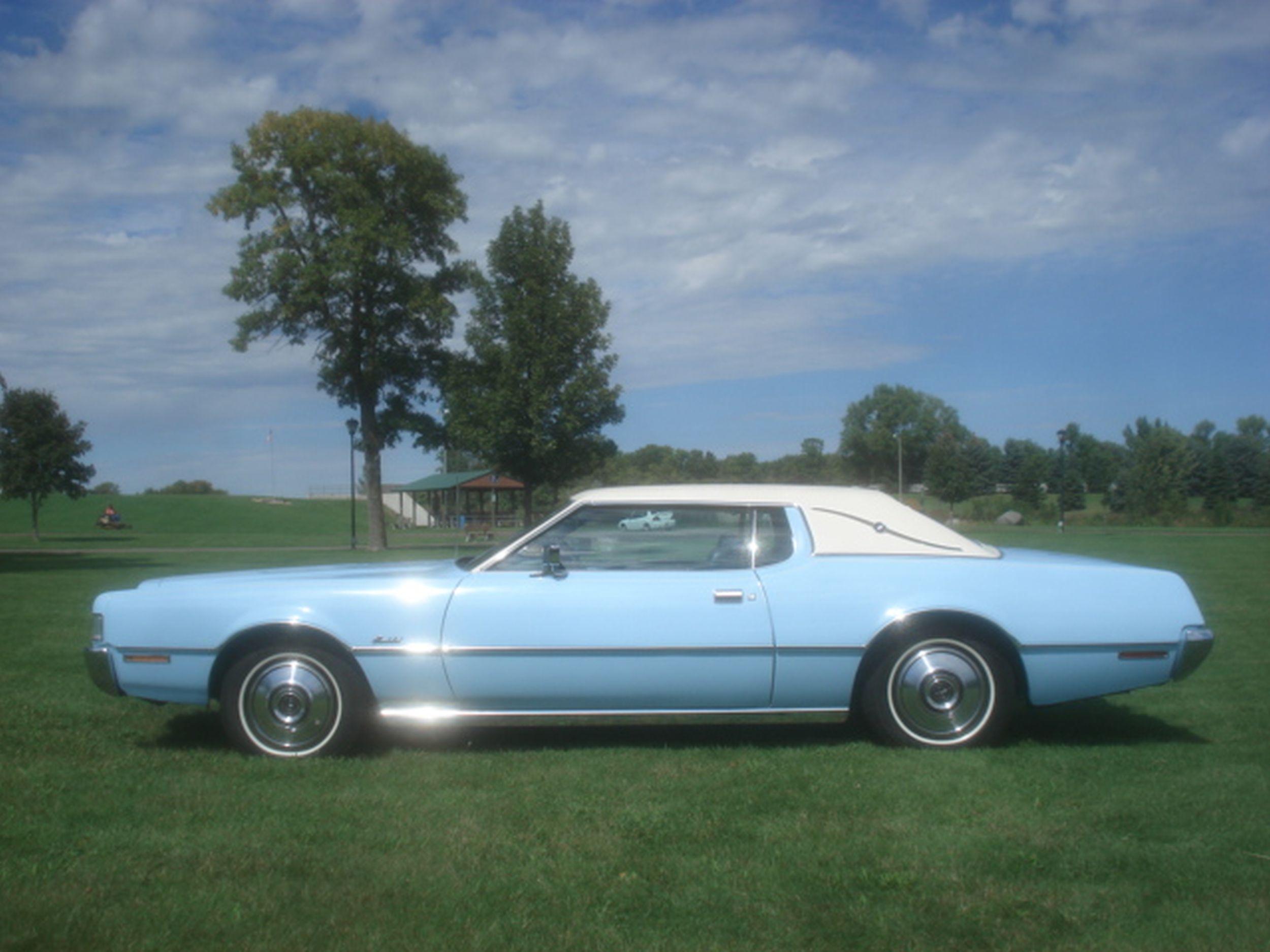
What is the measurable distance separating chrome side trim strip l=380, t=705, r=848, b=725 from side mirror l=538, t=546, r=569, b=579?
0.67 meters

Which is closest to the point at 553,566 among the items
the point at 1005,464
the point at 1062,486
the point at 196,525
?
the point at 1062,486

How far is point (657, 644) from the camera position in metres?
5.74

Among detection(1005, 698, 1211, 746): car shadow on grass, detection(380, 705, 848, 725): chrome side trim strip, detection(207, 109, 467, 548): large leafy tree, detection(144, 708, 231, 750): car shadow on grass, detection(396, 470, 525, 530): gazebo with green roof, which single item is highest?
detection(207, 109, 467, 548): large leafy tree

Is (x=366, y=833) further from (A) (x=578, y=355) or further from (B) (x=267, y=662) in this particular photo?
(A) (x=578, y=355)

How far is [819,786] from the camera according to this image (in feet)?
17.2

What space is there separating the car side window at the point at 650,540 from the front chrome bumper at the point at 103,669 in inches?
76.6

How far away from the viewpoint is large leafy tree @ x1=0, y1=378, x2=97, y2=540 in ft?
143

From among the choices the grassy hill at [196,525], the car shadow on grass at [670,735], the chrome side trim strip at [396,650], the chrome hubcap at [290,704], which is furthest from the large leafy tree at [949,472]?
the chrome hubcap at [290,704]

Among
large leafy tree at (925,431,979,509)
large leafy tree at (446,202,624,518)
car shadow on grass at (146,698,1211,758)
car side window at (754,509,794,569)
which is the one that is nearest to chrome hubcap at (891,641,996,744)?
car shadow on grass at (146,698,1211,758)

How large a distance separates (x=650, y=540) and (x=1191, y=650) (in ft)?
8.90

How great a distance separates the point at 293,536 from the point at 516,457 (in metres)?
16.2

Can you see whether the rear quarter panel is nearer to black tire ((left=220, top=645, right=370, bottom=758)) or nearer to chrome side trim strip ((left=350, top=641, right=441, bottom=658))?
chrome side trim strip ((left=350, top=641, right=441, bottom=658))

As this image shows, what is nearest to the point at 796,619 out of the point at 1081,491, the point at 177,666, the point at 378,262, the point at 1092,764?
the point at 1092,764

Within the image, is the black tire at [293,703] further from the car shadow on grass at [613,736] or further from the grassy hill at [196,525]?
the grassy hill at [196,525]
